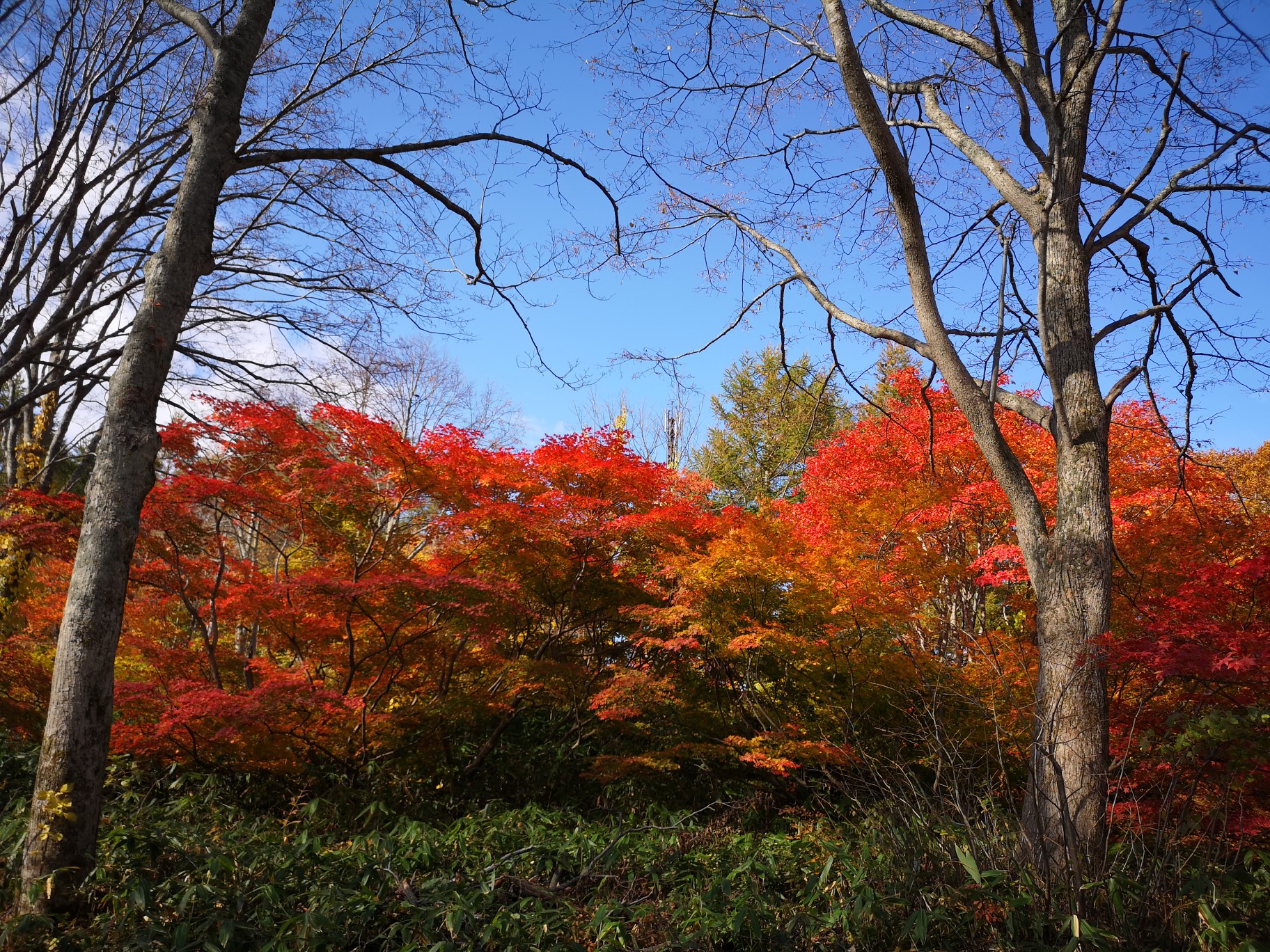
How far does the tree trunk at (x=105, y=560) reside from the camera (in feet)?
10.2

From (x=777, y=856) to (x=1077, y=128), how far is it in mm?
5453

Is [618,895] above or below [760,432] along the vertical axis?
below

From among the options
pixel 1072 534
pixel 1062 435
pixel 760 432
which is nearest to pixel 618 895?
pixel 1072 534

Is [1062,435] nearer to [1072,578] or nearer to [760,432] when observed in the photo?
[1072,578]

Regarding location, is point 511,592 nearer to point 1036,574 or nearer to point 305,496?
point 305,496

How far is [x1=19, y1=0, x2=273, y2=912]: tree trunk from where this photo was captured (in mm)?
3098

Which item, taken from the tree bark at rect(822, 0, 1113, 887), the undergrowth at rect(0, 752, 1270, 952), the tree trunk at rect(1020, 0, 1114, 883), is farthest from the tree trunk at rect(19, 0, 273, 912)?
the tree trunk at rect(1020, 0, 1114, 883)

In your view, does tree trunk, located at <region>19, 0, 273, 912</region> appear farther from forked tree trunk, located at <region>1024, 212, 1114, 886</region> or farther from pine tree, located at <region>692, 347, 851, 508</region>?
pine tree, located at <region>692, 347, 851, 508</region>

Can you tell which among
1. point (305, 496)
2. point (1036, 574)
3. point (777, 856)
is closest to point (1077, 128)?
point (1036, 574)

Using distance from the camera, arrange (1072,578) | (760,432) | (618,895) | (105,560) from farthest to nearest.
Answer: (760,432)
(1072,578)
(618,895)
(105,560)

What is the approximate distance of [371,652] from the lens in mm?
6816

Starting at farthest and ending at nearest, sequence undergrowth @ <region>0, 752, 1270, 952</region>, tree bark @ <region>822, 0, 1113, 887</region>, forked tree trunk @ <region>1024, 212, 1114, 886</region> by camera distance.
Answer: tree bark @ <region>822, 0, 1113, 887</region>, forked tree trunk @ <region>1024, 212, 1114, 886</region>, undergrowth @ <region>0, 752, 1270, 952</region>

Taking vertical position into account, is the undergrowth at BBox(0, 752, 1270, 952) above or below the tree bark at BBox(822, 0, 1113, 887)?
below

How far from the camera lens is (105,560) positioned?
10.6ft
